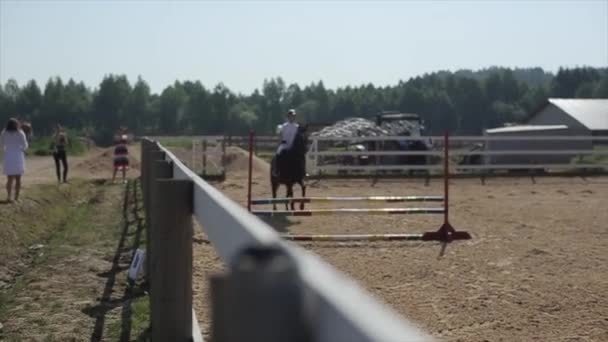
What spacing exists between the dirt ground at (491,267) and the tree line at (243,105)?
4363 inches

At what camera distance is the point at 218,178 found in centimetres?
2433

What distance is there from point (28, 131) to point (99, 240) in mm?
10131

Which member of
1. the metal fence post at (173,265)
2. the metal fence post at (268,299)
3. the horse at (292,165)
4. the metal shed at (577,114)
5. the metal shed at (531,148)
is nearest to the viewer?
the metal fence post at (268,299)

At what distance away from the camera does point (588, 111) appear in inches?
→ 2231

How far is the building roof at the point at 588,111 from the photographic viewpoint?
175 feet

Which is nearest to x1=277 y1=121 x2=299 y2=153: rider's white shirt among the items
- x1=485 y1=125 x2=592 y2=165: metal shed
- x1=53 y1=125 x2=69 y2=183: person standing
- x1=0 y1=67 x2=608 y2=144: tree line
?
x1=53 y1=125 x2=69 y2=183: person standing

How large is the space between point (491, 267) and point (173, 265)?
5.87 meters

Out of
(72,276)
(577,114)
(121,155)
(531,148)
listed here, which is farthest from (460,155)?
(577,114)

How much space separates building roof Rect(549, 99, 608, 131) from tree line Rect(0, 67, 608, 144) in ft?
214

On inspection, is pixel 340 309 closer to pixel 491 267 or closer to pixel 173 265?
pixel 173 265

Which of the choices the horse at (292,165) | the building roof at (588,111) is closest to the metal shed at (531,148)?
the horse at (292,165)

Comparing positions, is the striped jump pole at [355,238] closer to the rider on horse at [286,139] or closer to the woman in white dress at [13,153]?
the rider on horse at [286,139]

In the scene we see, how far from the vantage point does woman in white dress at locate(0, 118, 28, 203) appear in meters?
15.2

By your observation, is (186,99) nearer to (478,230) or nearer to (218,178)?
(218,178)
